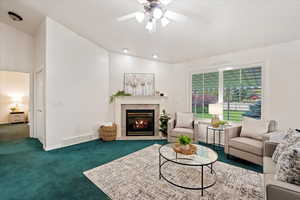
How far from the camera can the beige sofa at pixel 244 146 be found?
254 centimetres

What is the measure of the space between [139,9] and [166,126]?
3.15m

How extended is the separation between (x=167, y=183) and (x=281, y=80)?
124 inches

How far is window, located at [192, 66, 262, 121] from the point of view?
11.3ft

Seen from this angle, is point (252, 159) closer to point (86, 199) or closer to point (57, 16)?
point (86, 199)

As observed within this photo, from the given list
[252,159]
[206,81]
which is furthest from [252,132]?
[206,81]

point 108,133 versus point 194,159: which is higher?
point 194,159

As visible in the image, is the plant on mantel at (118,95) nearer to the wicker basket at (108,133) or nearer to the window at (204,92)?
the wicker basket at (108,133)

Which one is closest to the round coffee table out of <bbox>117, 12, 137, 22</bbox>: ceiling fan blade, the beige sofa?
the beige sofa

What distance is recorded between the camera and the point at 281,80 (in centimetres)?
306

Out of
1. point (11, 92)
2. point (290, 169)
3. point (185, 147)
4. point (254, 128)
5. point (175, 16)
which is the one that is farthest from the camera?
point (11, 92)

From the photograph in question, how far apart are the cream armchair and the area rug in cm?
107

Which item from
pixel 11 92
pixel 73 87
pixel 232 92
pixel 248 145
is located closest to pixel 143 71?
pixel 73 87

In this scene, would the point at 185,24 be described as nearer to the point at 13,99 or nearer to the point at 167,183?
the point at 167,183

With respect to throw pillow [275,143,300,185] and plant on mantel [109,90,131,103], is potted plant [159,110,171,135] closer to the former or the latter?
plant on mantel [109,90,131,103]
